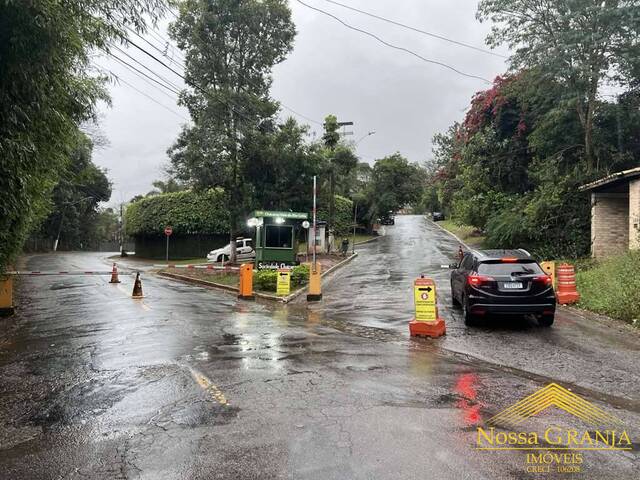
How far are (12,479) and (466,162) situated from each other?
28100 mm

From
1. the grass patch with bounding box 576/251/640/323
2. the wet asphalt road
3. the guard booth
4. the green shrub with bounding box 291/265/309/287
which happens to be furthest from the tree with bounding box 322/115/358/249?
the wet asphalt road

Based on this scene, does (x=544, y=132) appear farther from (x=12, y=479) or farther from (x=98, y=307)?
(x=12, y=479)

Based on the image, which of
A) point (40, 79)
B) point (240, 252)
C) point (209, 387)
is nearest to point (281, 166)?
point (240, 252)

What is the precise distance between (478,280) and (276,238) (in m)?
14.1

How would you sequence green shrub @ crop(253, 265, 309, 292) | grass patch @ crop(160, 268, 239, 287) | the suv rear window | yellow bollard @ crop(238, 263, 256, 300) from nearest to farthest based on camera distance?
1. the suv rear window
2. yellow bollard @ crop(238, 263, 256, 300)
3. green shrub @ crop(253, 265, 309, 292)
4. grass patch @ crop(160, 268, 239, 287)

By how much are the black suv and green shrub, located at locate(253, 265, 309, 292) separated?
8.41 metres

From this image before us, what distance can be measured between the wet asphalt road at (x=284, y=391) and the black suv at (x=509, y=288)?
19.7 inches

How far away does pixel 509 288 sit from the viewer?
9.93 m

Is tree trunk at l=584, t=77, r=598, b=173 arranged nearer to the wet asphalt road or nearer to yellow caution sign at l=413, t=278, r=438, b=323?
the wet asphalt road

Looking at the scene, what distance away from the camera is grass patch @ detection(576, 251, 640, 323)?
11.0m

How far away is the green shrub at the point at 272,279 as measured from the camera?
17417 mm

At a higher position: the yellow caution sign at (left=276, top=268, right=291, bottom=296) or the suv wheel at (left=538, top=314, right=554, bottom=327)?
the yellow caution sign at (left=276, top=268, right=291, bottom=296)

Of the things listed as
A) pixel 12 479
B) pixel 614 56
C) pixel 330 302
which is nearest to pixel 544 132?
pixel 614 56

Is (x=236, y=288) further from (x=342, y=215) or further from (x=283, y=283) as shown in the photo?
(x=342, y=215)
